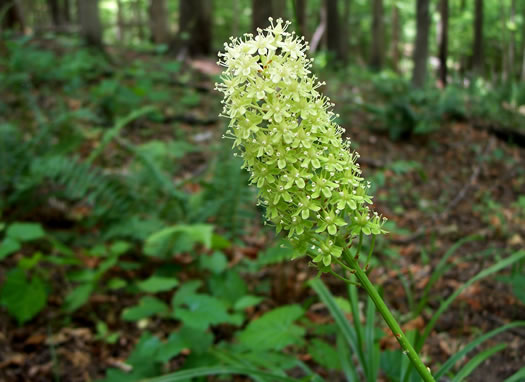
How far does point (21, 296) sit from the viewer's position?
11.0ft

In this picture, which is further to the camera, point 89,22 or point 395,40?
point 395,40

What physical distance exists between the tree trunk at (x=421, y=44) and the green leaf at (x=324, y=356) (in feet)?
26.0

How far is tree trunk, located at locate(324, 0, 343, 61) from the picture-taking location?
15.9 m

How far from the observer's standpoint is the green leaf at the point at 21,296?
329cm

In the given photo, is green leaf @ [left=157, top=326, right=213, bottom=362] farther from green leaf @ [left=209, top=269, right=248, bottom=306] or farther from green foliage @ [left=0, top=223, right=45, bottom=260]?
green foliage @ [left=0, top=223, right=45, bottom=260]

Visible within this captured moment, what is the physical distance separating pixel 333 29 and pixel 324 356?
50.5ft

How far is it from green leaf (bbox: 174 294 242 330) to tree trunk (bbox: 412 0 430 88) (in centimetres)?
790

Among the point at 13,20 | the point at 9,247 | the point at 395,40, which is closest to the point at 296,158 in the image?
the point at 9,247

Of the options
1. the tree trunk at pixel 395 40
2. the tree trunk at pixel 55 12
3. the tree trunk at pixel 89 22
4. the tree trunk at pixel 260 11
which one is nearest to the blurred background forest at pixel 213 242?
the tree trunk at pixel 89 22

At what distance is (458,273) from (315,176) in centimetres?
333

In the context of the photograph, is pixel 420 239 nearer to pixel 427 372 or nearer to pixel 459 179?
pixel 459 179

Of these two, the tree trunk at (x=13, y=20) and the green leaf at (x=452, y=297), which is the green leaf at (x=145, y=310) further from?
the tree trunk at (x=13, y=20)

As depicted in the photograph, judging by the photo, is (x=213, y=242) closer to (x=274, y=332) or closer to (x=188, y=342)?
(x=188, y=342)

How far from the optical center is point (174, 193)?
4.50 meters
